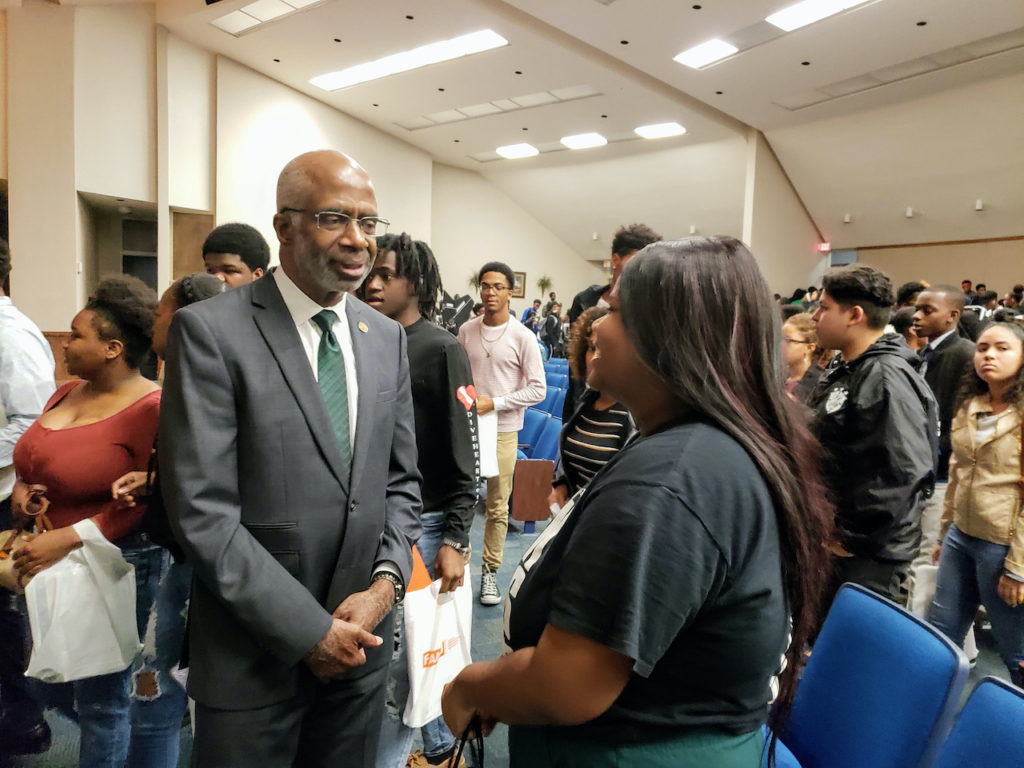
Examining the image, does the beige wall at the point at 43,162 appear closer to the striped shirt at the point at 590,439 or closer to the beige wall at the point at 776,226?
the striped shirt at the point at 590,439

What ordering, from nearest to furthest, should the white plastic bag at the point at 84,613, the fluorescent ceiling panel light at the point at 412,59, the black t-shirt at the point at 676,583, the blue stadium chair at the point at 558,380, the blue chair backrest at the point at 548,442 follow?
the black t-shirt at the point at 676,583
the white plastic bag at the point at 84,613
the blue chair backrest at the point at 548,442
the blue stadium chair at the point at 558,380
the fluorescent ceiling panel light at the point at 412,59

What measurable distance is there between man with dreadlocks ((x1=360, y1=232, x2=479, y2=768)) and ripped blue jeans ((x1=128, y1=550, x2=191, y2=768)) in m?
0.58

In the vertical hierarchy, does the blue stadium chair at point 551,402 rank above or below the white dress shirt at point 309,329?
below

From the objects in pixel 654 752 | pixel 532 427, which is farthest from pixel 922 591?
pixel 532 427

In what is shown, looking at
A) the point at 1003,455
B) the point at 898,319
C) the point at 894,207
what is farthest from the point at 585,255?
the point at 1003,455

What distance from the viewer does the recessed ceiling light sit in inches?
577

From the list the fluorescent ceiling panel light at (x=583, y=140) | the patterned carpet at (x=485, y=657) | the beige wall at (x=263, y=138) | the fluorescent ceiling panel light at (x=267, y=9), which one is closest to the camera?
the patterned carpet at (x=485, y=657)

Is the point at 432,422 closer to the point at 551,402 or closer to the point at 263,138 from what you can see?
the point at 551,402

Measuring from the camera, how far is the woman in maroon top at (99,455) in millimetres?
1692

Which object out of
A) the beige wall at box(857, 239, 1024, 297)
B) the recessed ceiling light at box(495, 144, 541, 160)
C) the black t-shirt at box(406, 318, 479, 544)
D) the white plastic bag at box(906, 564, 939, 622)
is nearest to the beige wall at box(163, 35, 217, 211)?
the recessed ceiling light at box(495, 144, 541, 160)

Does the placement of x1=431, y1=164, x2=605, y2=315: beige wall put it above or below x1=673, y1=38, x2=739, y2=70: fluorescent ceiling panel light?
below

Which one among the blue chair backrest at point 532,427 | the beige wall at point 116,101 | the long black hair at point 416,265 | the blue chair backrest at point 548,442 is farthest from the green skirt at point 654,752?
the beige wall at point 116,101

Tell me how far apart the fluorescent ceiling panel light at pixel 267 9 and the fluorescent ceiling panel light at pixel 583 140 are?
20.9 ft

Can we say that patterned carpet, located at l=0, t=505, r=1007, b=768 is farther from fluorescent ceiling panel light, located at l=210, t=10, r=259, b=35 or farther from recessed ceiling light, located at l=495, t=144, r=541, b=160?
recessed ceiling light, located at l=495, t=144, r=541, b=160
